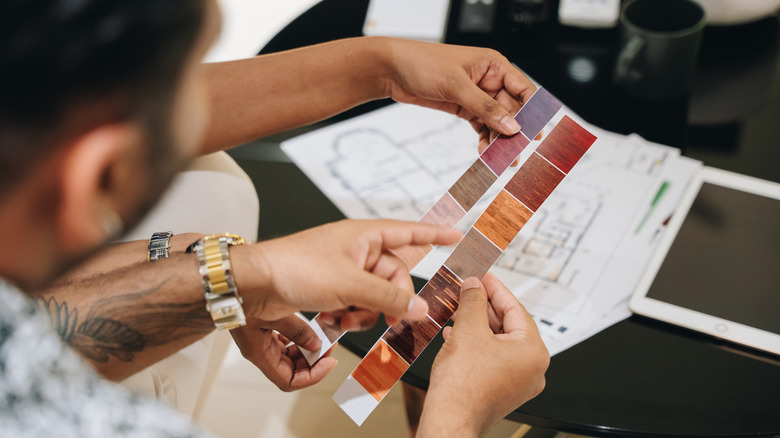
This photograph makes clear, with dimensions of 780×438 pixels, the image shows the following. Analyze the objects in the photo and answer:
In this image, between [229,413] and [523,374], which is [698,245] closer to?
[523,374]

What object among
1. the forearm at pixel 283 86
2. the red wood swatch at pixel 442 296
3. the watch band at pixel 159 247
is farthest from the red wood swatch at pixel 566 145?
the watch band at pixel 159 247

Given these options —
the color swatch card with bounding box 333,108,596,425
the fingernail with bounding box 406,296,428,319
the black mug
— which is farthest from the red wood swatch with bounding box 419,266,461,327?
the black mug

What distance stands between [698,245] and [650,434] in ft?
1.11

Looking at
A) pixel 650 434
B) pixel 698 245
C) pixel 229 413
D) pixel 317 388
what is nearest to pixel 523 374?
pixel 650 434

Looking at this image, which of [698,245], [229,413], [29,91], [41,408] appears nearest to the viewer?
[29,91]

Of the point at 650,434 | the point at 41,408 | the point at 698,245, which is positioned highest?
the point at 41,408

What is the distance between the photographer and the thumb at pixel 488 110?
1019mm

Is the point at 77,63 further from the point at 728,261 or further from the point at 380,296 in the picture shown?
the point at 728,261

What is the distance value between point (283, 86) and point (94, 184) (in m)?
0.68

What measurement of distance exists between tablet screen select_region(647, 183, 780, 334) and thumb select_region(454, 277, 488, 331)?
28 centimetres

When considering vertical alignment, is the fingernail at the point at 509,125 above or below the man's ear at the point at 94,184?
below

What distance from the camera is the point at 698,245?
103 cm

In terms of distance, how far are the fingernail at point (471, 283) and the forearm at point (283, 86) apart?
437 millimetres

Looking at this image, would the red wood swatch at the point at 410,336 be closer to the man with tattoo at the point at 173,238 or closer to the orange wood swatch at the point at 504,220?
the man with tattoo at the point at 173,238
